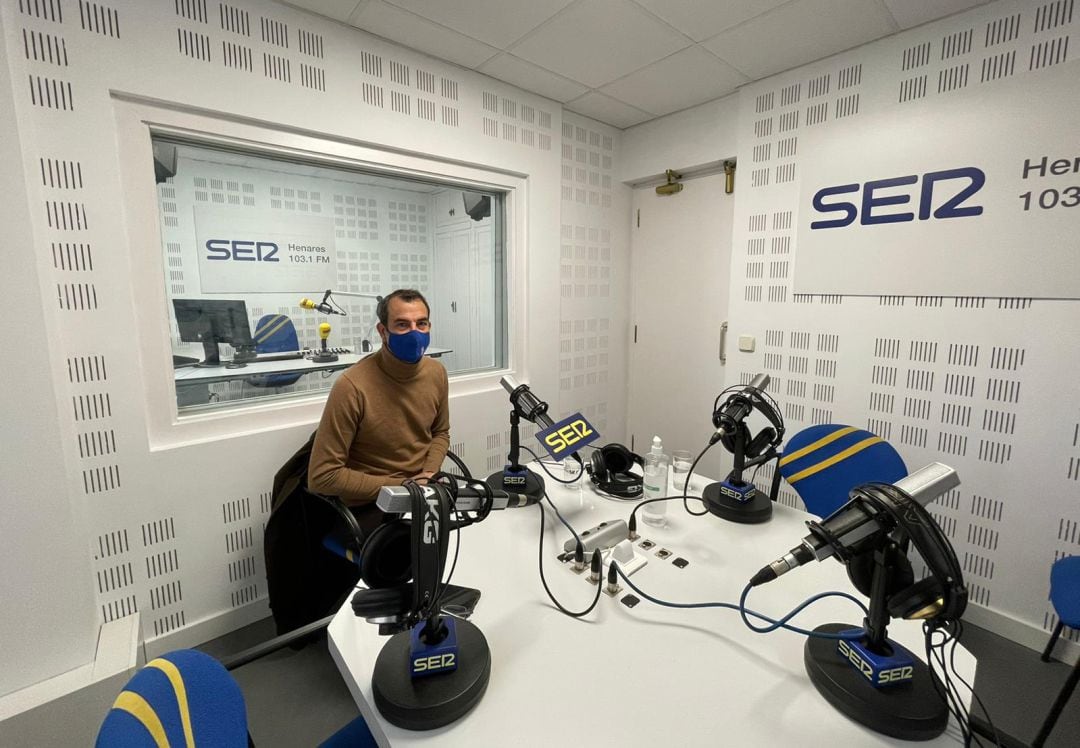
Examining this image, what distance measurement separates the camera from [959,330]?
86.0 inches

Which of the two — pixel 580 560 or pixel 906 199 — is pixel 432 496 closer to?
pixel 580 560

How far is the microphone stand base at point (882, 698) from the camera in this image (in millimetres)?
820

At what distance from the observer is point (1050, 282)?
76.2 inches

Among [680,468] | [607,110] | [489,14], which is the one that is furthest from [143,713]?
[607,110]

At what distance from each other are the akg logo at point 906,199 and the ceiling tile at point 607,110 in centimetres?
133

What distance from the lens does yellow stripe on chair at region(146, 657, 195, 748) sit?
26.2 inches

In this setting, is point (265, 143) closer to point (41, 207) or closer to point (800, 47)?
point (41, 207)

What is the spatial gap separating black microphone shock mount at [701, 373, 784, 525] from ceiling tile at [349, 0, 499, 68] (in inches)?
83.1

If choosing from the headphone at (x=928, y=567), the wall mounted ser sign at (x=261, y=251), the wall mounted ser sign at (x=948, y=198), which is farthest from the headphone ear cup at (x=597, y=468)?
the wall mounted ser sign at (x=261, y=251)

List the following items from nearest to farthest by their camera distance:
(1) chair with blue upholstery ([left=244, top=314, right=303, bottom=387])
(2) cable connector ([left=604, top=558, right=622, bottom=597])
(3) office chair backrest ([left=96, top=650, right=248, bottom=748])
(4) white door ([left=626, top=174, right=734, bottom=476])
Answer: (3) office chair backrest ([left=96, top=650, right=248, bottom=748]) → (2) cable connector ([left=604, top=558, right=622, bottom=597]) → (1) chair with blue upholstery ([left=244, top=314, right=303, bottom=387]) → (4) white door ([left=626, top=174, right=734, bottom=476])

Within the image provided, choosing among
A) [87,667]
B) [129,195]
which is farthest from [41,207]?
[87,667]

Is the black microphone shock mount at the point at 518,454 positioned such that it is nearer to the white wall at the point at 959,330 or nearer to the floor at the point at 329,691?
the floor at the point at 329,691

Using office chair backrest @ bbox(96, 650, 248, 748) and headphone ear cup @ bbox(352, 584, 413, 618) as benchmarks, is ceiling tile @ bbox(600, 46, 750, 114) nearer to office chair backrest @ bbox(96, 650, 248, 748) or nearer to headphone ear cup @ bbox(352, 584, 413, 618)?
headphone ear cup @ bbox(352, 584, 413, 618)

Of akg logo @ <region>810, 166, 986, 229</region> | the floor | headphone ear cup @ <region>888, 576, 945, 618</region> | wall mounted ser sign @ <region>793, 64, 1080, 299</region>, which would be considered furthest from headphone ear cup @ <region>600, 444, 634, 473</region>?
akg logo @ <region>810, 166, 986, 229</region>
